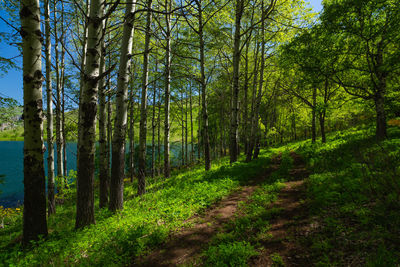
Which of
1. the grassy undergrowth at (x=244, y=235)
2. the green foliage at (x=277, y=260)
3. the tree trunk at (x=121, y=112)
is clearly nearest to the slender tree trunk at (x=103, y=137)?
the tree trunk at (x=121, y=112)

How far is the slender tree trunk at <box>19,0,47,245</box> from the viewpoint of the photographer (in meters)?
4.12

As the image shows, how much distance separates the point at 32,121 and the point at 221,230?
17.8ft

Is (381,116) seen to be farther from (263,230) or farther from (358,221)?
(263,230)

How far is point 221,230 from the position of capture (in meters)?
4.28

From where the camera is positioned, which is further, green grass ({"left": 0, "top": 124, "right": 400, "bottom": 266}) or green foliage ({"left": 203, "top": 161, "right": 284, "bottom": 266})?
green foliage ({"left": 203, "top": 161, "right": 284, "bottom": 266})

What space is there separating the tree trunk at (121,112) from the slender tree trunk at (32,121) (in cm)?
194

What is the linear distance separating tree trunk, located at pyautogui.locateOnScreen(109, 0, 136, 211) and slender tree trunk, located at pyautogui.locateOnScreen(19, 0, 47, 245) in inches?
76.2

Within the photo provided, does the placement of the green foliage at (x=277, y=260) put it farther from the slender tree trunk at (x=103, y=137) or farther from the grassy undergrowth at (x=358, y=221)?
the slender tree trunk at (x=103, y=137)

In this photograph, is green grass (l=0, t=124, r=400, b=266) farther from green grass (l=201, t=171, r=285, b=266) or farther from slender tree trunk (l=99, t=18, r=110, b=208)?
slender tree trunk (l=99, t=18, r=110, b=208)

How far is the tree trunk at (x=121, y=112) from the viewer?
5680mm

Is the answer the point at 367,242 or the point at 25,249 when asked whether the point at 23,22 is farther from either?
the point at 367,242

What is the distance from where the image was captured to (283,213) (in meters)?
4.61

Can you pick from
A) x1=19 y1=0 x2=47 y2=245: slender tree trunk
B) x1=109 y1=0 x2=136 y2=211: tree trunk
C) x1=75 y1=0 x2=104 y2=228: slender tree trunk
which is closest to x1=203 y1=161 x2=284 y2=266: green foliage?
x1=75 y1=0 x2=104 y2=228: slender tree trunk

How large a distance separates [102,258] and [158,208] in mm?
2374
